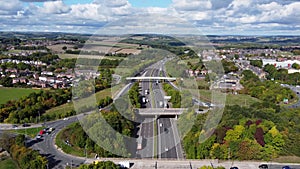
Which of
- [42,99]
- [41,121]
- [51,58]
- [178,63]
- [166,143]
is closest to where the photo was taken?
[166,143]

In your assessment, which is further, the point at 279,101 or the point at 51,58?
the point at 51,58

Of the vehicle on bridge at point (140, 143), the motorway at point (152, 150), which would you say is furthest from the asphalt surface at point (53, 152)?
the vehicle on bridge at point (140, 143)

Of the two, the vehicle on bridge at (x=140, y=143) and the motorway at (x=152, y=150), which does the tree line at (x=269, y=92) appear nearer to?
the motorway at (x=152, y=150)

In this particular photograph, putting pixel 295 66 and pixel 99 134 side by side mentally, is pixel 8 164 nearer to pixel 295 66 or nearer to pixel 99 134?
pixel 99 134

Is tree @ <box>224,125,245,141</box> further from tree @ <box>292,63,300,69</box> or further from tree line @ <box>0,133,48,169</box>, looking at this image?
tree @ <box>292,63,300,69</box>

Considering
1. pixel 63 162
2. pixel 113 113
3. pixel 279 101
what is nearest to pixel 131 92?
pixel 113 113

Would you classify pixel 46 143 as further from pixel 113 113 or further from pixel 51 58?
pixel 51 58

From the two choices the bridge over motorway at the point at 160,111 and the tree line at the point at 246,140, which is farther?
the bridge over motorway at the point at 160,111
